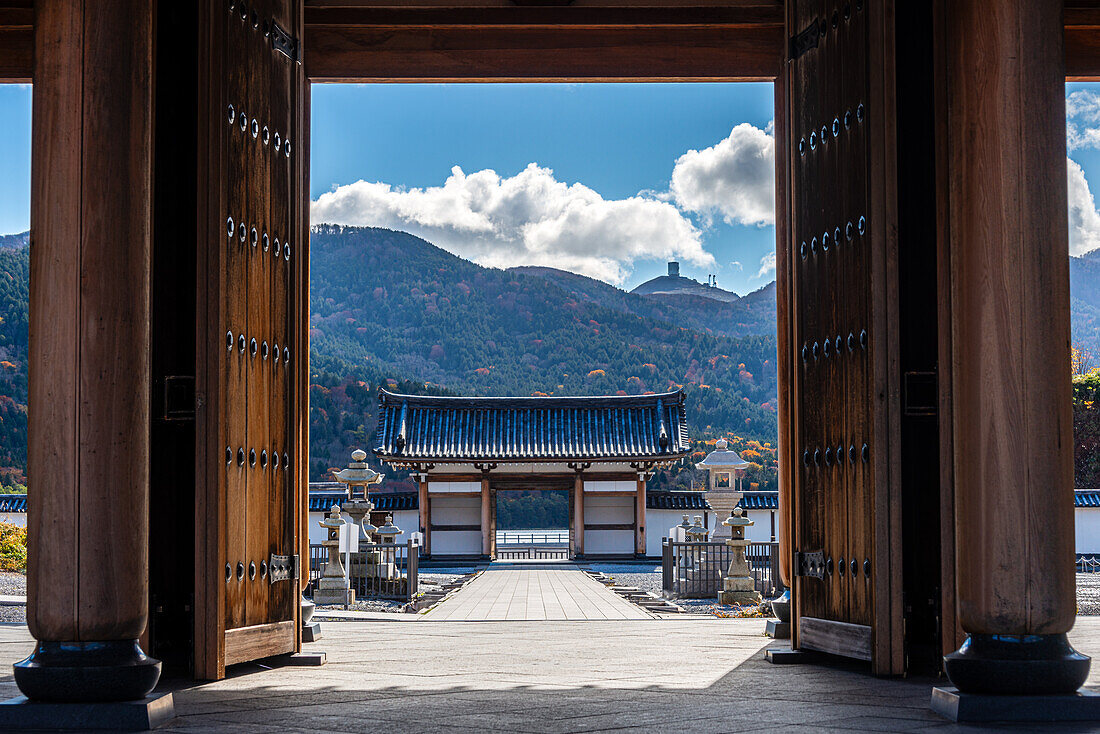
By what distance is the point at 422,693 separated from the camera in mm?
3404

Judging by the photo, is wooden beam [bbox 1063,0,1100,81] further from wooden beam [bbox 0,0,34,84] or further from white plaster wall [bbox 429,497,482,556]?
white plaster wall [bbox 429,497,482,556]

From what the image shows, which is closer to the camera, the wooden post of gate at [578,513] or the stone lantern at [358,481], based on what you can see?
the stone lantern at [358,481]

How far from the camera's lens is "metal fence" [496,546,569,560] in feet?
76.2

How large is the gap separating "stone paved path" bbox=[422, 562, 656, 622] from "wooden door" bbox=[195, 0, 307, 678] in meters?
3.53

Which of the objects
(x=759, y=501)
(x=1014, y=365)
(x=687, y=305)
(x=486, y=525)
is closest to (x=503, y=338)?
(x=687, y=305)

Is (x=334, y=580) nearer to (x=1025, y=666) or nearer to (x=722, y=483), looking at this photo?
(x=722, y=483)

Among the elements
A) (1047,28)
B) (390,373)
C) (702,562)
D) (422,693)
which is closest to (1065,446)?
(1047,28)

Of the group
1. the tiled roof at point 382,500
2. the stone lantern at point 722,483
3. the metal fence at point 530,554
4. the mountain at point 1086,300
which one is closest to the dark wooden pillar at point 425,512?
the tiled roof at point 382,500

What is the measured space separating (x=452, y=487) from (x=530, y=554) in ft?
7.99

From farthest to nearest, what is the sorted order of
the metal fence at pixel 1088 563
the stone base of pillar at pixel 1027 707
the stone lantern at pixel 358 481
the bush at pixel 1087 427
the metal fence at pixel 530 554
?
the bush at pixel 1087 427, the metal fence at pixel 530 554, the metal fence at pixel 1088 563, the stone lantern at pixel 358 481, the stone base of pillar at pixel 1027 707

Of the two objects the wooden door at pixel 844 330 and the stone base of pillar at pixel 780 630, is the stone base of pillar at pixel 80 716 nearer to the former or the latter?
Result: the wooden door at pixel 844 330

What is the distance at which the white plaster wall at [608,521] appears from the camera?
73.5 ft

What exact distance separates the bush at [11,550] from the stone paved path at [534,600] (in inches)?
273

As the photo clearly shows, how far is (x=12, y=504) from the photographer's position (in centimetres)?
2058
